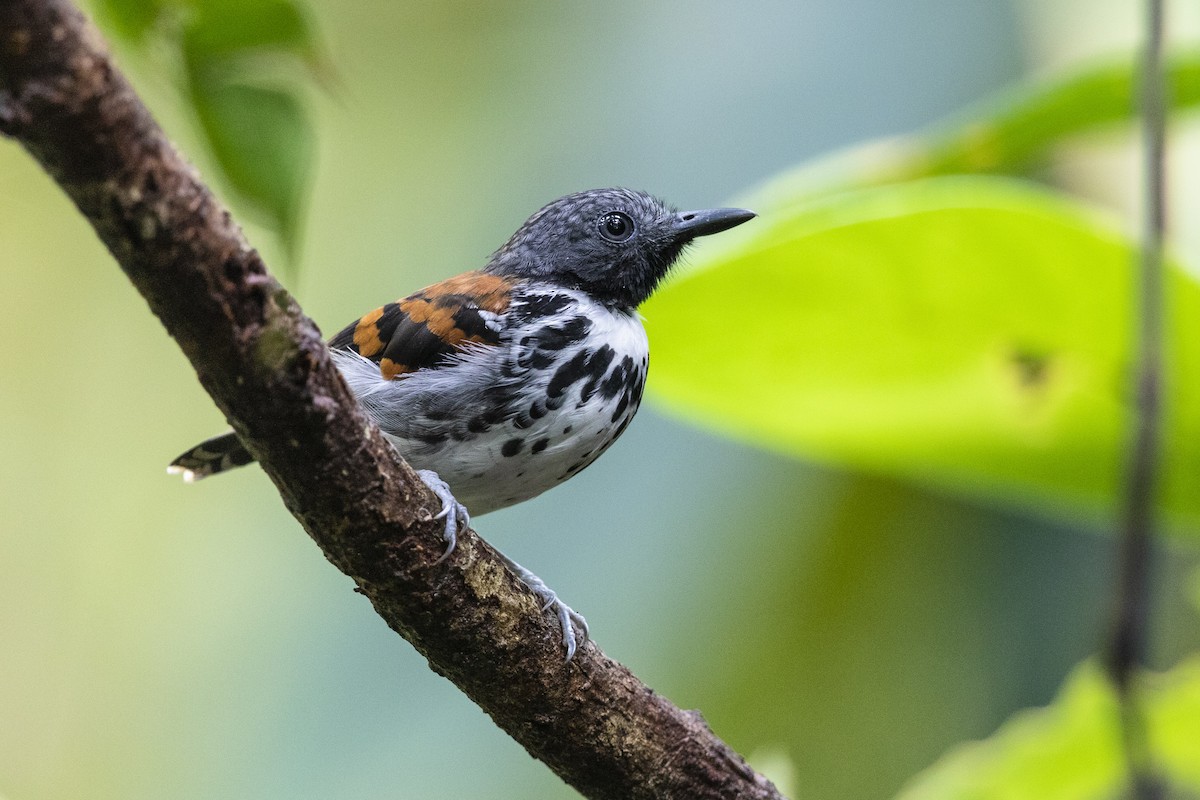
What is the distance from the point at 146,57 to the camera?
185cm

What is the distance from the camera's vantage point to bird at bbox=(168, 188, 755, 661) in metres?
2.29

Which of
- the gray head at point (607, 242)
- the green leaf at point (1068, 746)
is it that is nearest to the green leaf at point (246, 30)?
the gray head at point (607, 242)

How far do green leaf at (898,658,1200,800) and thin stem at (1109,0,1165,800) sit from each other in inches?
10.4

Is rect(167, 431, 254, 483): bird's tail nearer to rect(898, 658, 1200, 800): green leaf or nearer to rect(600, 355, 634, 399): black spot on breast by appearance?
rect(600, 355, 634, 399): black spot on breast

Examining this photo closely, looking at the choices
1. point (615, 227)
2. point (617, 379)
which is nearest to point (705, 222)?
point (615, 227)

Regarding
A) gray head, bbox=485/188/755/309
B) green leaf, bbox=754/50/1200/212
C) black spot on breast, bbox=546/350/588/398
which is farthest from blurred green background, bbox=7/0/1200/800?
black spot on breast, bbox=546/350/588/398

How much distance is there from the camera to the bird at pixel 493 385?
2287 mm

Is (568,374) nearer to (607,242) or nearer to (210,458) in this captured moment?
(607,242)

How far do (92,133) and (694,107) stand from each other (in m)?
3.39

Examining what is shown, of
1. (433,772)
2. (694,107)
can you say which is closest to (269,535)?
(433,772)

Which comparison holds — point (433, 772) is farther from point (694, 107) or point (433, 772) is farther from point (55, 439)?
point (55, 439)

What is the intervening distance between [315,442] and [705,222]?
1.59m

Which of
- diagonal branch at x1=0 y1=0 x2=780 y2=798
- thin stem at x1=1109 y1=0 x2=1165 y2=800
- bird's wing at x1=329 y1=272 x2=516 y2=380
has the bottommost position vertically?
diagonal branch at x1=0 y1=0 x2=780 y2=798

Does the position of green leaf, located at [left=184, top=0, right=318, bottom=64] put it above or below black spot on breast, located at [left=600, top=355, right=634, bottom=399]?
below
